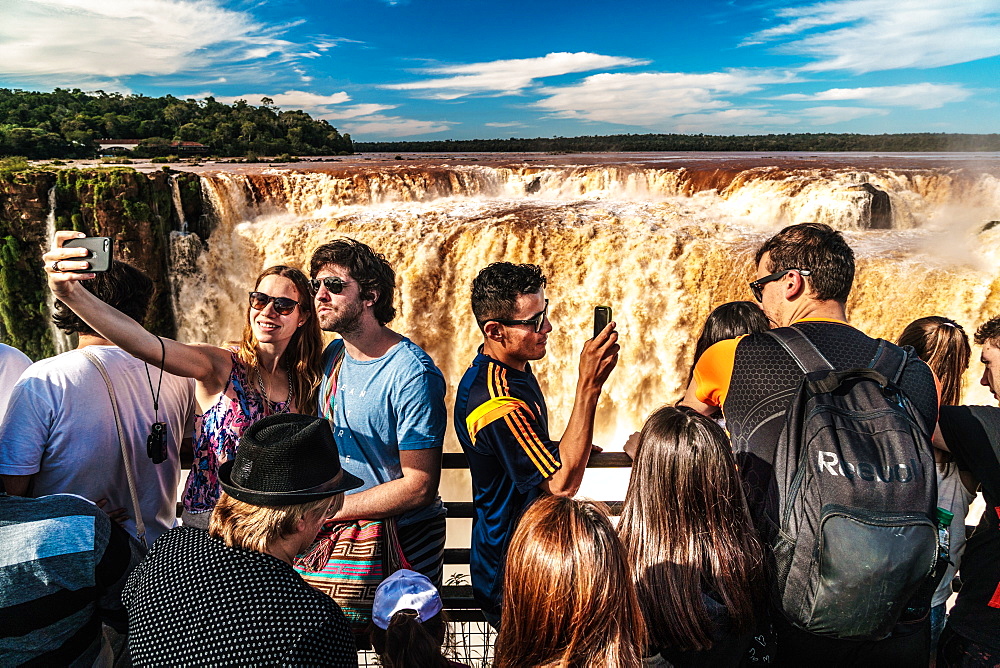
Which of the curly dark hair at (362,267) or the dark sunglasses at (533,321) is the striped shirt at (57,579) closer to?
the curly dark hair at (362,267)

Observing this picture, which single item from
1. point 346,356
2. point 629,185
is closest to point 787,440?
point 346,356

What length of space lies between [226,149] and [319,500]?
57256mm

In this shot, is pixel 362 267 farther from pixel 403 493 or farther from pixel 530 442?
pixel 530 442

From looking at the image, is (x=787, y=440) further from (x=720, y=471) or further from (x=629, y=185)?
(x=629, y=185)

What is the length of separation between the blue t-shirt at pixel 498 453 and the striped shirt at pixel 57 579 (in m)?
1.03

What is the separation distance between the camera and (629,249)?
1133cm

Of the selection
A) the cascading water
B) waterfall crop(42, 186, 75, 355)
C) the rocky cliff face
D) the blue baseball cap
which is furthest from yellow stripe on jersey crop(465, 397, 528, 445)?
waterfall crop(42, 186, 75, 355)

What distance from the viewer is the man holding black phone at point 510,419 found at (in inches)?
77.5

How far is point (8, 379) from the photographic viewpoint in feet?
7.65

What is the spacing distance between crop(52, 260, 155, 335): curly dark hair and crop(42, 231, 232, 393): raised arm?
2.5 inches

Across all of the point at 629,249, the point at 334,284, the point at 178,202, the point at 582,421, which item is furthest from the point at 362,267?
the point at 178,202

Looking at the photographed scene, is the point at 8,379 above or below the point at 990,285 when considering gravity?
above

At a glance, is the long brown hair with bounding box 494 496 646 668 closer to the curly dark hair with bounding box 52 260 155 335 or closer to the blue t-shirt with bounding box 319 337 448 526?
the blue t-shirt with bounding box 319 337 448 526

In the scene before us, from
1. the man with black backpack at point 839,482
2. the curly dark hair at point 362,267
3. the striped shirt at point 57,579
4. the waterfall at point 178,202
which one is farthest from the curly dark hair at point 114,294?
the waterfall at point 178,202
